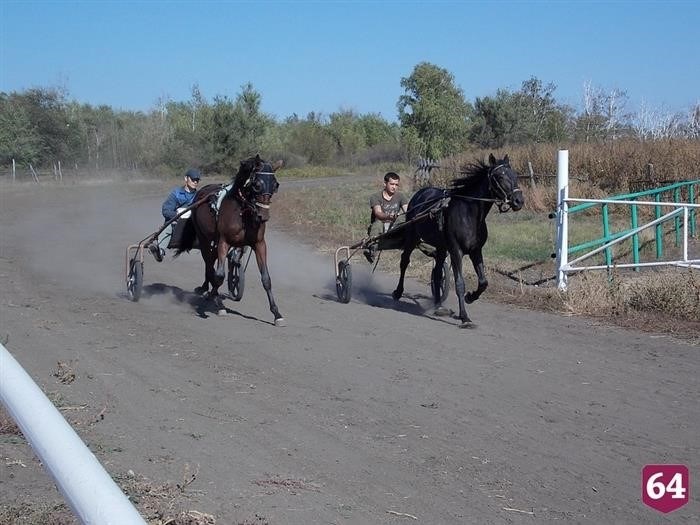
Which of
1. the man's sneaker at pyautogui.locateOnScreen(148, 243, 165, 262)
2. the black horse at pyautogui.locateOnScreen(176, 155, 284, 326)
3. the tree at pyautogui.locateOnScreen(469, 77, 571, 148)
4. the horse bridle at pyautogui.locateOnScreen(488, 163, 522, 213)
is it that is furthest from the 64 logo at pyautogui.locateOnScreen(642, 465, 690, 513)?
the tree at pyautogui.locateOnScreen(469, 77, 571, 148)

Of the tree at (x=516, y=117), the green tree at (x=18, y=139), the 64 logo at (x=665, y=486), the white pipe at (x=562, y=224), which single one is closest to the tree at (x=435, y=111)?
the tree at (x=516, y=117)

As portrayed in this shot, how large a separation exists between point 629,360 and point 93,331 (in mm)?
5965

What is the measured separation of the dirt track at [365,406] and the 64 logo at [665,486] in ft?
0.24

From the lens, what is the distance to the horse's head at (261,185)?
10859 millimetres

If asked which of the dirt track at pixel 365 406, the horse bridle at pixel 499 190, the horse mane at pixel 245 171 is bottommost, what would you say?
the dirt track at pixel 365 406

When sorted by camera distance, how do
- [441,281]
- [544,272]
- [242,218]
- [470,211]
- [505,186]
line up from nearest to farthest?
[505,186], [470,211], [242,218], [441,281], [544,272]

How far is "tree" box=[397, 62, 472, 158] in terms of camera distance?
5041 cm

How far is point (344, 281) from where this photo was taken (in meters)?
13.1

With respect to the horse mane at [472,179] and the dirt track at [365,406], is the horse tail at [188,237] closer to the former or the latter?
the dirt track at [365,406]

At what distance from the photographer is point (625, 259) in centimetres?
1578

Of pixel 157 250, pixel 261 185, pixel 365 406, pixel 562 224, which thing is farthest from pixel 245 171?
pixel 365 406

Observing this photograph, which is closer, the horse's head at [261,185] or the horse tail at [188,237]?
the horse's head at [261,185]

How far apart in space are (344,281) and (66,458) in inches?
435

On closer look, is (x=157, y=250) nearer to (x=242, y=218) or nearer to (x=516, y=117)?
(x=242, y=218)
